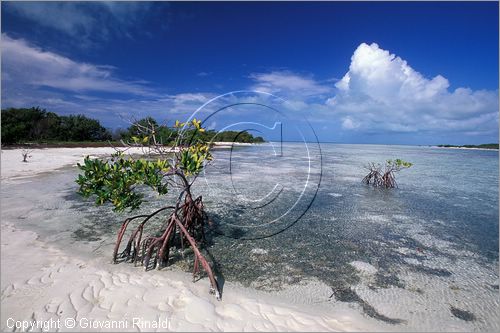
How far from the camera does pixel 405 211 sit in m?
10.1

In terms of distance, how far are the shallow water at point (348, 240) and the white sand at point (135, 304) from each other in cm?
58

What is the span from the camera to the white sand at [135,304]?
11.3 feet

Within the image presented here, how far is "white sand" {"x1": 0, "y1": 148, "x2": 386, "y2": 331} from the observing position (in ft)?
11.3

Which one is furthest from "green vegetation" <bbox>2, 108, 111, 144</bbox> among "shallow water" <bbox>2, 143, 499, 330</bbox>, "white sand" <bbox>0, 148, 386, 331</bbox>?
"white sand" <bbox>0, 148, 386, 331</bbox>

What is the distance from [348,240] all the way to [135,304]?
5.09 metres

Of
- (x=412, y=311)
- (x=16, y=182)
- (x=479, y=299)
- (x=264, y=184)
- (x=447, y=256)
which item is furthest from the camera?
(x=264, y=184)

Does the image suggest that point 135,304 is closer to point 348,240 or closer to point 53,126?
point 348,240

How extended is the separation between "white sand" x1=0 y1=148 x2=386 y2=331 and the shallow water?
58cm

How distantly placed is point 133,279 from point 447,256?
643 centimetres

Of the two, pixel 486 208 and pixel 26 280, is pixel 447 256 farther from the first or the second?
pixel 26 280

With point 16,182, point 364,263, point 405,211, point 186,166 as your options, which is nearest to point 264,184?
point 405,211

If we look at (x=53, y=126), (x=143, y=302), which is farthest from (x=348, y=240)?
(x=53, y=126)

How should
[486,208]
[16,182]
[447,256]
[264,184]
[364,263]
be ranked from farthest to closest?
1. [264,184]
2. [16,182]
3. [486,208]
4. [447,256]
5. [364,263]

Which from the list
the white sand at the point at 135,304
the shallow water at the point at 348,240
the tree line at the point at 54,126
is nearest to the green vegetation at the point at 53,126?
the tree line at the point at 54,126
